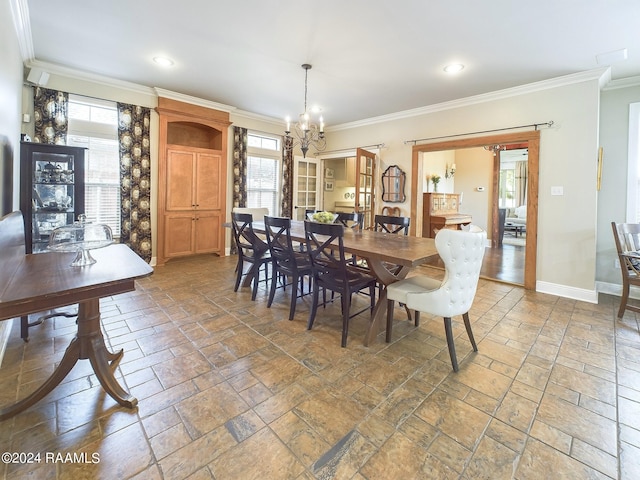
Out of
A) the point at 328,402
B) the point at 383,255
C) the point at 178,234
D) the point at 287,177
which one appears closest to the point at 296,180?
the point at 287,177

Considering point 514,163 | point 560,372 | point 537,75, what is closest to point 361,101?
point 537,75

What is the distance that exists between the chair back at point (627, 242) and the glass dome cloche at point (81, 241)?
4.63 metres

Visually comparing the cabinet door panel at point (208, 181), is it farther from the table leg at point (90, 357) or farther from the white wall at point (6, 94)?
Answer: the table leg at point (90, 357)

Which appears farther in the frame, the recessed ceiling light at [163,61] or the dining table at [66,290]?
the recessed ceiling light at [163,61]

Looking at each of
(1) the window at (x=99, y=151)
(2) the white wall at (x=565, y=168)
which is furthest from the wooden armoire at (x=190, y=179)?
(2) the white wall at (x=565, y=168)

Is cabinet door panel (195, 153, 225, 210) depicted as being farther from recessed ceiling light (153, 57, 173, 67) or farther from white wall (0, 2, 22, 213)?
white wall (0, 2, 22, 213)

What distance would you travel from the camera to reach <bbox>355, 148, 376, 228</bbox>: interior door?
545 cm

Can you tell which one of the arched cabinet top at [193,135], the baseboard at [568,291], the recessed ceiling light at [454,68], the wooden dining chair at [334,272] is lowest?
the baseboard at [568,291]

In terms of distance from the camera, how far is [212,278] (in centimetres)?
423

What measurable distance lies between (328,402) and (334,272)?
43.1 inches

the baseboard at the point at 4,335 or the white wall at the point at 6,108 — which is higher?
the white wall at the point at 6,108

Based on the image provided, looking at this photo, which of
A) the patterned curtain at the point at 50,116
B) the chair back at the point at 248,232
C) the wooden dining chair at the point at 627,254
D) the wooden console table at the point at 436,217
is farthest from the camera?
the wooden console table at the point at 436,217

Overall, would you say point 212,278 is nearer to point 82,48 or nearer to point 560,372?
point 82,48

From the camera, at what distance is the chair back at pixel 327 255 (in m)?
2.39
